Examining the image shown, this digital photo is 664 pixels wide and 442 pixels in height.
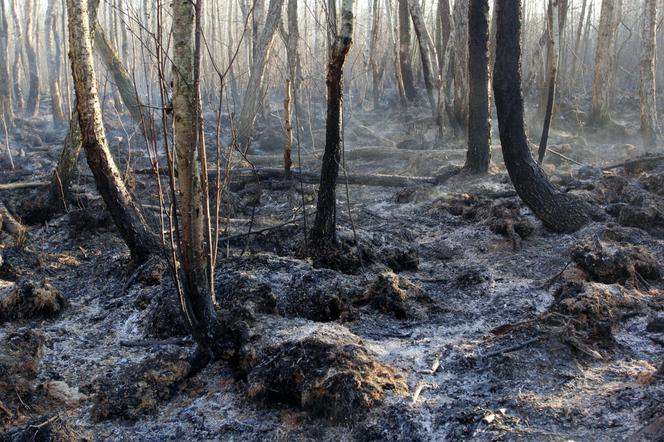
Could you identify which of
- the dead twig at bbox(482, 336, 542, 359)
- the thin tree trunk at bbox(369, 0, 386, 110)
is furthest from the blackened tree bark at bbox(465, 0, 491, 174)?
the thin tree trunk at bbox(369, 0, 386, 110)

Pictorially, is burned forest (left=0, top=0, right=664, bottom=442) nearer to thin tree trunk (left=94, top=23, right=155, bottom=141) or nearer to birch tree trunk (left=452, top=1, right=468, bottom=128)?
thin tree trunk (left=94, top=23, right=155, bottom=141)

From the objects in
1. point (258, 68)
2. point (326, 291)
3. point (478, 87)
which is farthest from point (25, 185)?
point (478, 87)

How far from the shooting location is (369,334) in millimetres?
4078

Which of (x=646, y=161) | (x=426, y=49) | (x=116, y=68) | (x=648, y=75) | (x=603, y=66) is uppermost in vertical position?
(x=426, y=49)

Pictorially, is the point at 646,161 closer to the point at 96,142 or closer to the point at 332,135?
the point at 332,135

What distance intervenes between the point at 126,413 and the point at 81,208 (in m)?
4.62

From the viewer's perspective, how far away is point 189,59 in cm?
315

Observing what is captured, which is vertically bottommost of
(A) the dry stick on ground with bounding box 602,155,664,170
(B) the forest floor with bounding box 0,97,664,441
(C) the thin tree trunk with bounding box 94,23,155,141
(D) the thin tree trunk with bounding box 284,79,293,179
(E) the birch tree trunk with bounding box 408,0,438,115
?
(B) the forest floor with bounding box 0,97,664,441

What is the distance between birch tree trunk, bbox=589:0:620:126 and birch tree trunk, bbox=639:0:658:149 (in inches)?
36.4

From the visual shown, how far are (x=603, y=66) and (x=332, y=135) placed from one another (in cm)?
1127

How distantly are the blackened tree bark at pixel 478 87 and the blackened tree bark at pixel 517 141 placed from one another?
208cm

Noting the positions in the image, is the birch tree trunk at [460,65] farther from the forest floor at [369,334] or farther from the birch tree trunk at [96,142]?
the birch tree trunk at [96,142]

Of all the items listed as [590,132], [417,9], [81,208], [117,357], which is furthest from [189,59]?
[590,132]

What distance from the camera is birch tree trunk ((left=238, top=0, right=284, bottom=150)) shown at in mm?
10391
